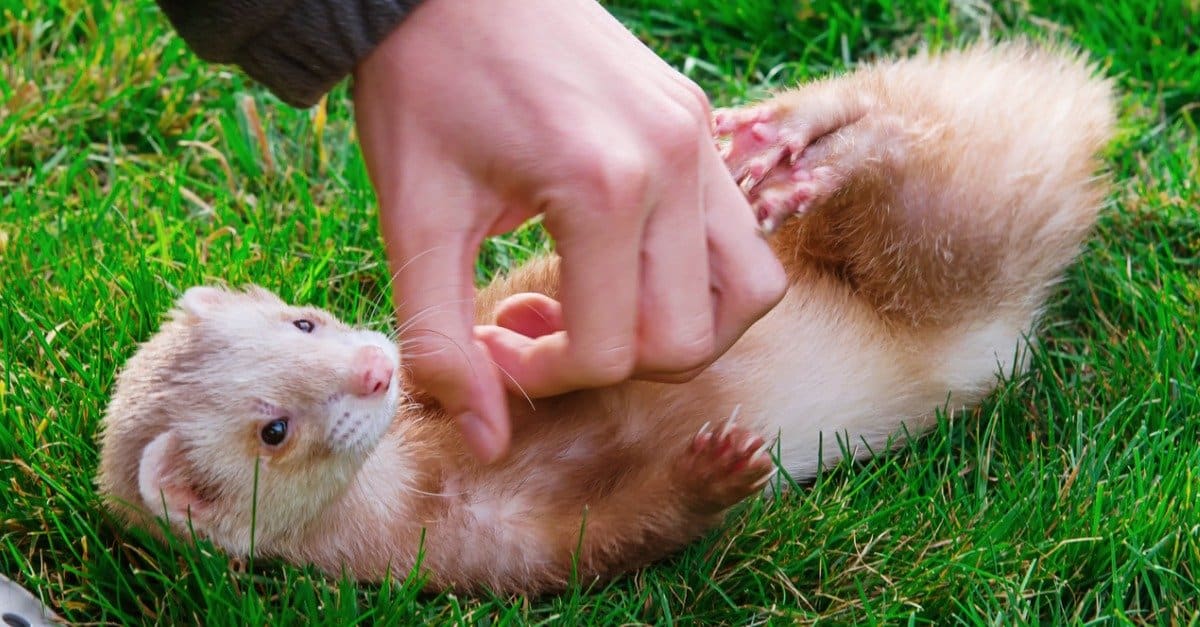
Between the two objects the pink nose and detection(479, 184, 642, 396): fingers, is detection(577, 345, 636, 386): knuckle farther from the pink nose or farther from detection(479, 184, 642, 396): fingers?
the pink nose

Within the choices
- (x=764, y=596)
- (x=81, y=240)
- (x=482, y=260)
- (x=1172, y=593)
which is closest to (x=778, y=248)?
(x=482, y=260)

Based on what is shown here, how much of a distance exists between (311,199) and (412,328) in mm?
1775

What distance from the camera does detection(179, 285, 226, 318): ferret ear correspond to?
9.72 feet

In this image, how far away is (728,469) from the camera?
9.07ft

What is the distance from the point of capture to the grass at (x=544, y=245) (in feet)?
8.74

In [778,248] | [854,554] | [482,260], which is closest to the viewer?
[854,554]

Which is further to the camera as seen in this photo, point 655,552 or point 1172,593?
point 655,552

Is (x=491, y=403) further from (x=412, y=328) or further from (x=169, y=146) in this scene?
(x=169, y=146)

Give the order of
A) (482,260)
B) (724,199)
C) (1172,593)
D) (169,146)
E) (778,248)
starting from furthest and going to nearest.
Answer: (169,146) → (482,260) → (778,248) → (1172,593) → (724,199)

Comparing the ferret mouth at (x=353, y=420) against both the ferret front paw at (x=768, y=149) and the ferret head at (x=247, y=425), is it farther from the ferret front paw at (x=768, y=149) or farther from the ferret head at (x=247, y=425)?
the ferret front paw at (x=768, y=149)

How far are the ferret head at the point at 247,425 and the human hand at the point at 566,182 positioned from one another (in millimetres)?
500

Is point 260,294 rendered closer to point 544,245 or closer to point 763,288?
Result: point 544,245

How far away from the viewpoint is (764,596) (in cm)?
272

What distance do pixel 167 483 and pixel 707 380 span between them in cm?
130
